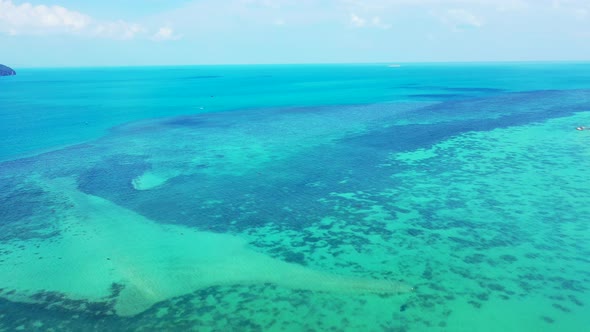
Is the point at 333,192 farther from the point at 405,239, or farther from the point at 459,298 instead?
the point at 459,298

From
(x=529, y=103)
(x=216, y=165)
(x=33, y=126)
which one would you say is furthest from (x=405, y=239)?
(x=529, y=103)

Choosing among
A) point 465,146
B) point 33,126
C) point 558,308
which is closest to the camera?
point 558,308

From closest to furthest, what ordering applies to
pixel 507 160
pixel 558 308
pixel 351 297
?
pixel 558 308
pixel 351 297
pixel 507 160

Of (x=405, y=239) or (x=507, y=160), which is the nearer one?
(x=405, y=239)

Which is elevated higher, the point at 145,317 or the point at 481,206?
the point at 481,206

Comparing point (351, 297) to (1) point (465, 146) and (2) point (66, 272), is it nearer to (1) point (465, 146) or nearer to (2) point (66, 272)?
(2) point (66, 272)

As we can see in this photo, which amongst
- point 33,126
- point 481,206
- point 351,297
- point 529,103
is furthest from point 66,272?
point 529,103
